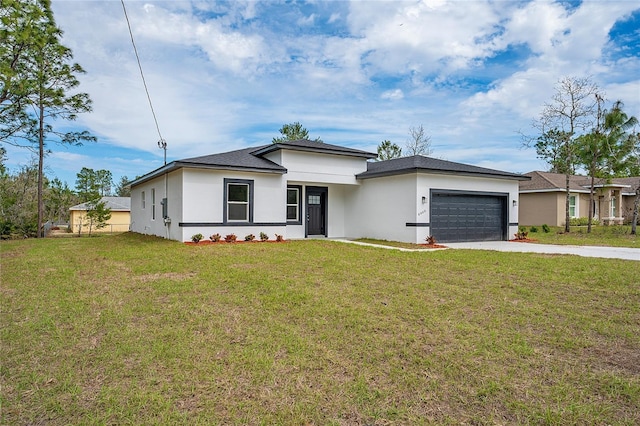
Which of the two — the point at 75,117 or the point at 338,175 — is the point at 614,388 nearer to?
the point at 338,175

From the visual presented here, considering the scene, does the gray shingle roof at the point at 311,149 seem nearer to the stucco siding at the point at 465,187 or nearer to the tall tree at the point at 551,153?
the stucco siding at the point at 465,187

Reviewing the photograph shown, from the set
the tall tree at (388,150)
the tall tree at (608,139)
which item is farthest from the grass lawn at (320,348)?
the tall tree at (388,150)

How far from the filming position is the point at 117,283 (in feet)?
23.8

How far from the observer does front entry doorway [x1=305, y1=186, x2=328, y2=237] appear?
17.3 meters

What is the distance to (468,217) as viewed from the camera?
1645cm

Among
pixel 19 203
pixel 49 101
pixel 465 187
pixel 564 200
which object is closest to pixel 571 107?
pixel 564 200

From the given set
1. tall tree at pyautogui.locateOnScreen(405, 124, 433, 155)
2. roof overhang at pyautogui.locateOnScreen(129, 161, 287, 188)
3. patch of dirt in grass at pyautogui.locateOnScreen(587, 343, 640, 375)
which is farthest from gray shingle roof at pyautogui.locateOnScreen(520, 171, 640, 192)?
patch of dirt in grass at pyautogui.locateOnScreen(587, 343, 640, 375)

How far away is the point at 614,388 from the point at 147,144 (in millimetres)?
25032

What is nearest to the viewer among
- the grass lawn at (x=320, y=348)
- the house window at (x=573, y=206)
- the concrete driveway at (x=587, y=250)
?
the grass lawn at (x=320, y=348)

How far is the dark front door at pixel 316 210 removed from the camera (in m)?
17.4

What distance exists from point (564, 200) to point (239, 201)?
918 inches

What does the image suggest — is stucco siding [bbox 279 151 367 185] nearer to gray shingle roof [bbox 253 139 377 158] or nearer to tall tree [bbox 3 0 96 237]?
gray shingle roof [bbox 253 139 377 158]

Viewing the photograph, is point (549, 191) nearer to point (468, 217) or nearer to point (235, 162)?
point (468, 217)

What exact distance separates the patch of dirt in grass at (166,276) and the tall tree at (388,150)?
1258 inches
